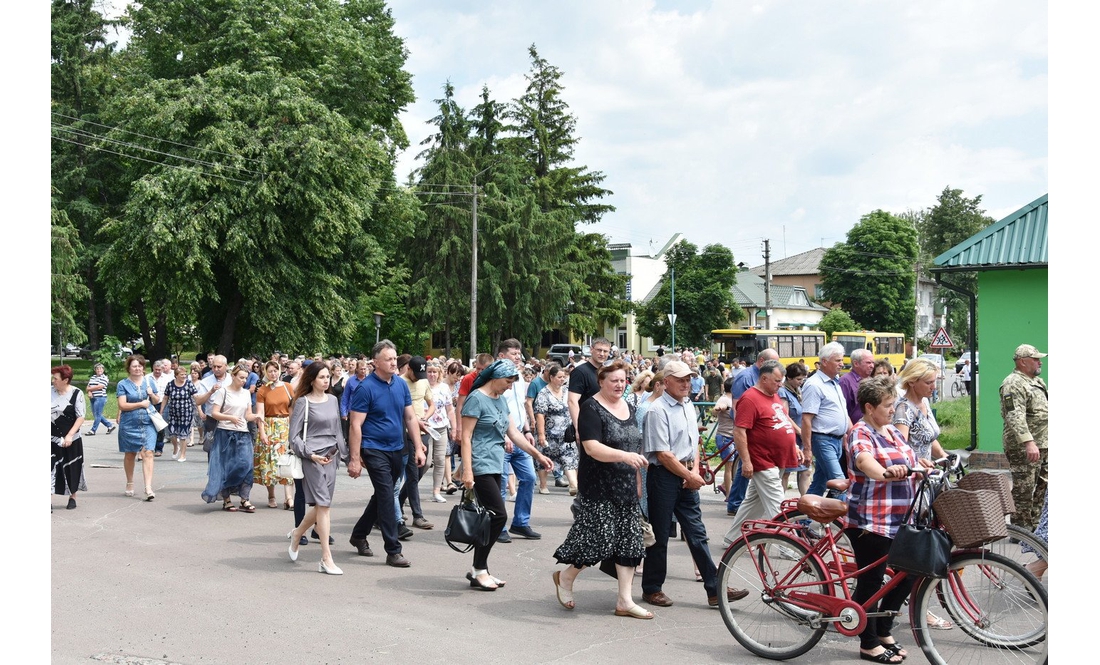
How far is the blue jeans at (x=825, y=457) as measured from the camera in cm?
863

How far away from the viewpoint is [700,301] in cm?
6431

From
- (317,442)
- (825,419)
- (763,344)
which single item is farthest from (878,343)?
(317,442)

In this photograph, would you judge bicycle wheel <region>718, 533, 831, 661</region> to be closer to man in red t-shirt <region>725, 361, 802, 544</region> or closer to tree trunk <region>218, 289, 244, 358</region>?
man in red t-shirt <region>725, 361, 802, 544</region>

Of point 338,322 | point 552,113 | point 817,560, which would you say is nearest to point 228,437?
point 817,560

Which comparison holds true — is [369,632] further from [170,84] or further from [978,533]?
[170,84]

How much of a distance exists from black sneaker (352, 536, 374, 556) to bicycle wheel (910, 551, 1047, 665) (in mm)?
4822

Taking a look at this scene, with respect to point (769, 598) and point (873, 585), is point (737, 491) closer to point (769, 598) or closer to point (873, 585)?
point (769, 598)

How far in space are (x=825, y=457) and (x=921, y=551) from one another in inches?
141

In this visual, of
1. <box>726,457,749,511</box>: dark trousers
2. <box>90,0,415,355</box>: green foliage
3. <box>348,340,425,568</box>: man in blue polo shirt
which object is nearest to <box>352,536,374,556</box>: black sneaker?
<box>348,340,425,568</box>: man in blue polo shirt

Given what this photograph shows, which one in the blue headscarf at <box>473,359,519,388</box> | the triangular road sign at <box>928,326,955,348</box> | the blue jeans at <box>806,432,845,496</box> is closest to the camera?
the blue headscarf at <box>473,359,519,388</box>

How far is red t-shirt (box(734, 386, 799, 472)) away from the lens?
7.57m

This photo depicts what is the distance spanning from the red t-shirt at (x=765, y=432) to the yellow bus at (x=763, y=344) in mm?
39474

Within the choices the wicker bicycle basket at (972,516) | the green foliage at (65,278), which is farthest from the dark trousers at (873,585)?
the green foliage at (65,278)

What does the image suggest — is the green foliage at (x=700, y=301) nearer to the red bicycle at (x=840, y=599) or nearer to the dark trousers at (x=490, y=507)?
the dark trousers at (x=490, y=507)
